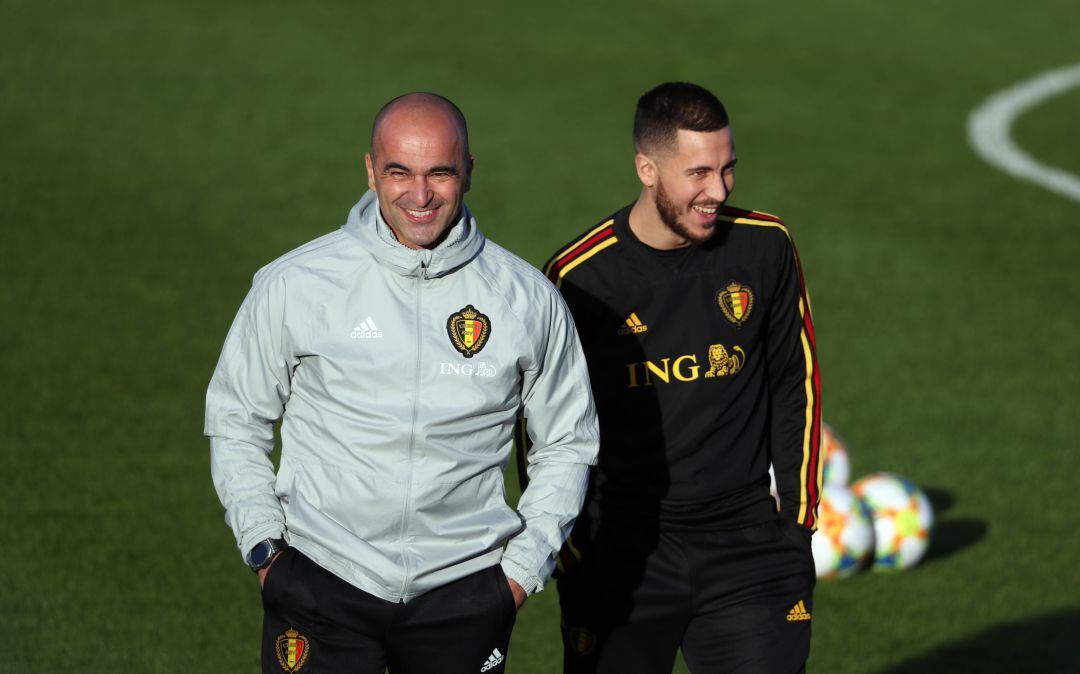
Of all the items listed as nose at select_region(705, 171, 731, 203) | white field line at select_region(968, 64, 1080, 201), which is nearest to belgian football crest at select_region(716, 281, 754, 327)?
nose at select_region(705, 171, 731, 203)

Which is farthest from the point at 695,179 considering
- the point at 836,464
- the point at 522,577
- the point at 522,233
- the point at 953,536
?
the point at 522,233

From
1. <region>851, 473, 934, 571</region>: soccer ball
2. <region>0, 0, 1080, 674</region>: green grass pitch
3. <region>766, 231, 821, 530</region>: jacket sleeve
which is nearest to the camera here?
<region>766, 231, 821, 530</region>: jacket sleeve

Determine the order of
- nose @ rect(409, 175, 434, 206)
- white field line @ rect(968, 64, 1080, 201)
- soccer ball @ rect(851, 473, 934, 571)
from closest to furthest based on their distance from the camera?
nose @ rect(409, 175, 434, 206)
soccer ball @ rect(851, 473, 934, 571)
white field line @ rect(968, 64, 1080, 201)

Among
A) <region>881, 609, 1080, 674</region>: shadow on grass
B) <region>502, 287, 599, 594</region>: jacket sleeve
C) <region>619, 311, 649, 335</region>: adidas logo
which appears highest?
<region>619, 311, 649, 335</region>: adidas logo

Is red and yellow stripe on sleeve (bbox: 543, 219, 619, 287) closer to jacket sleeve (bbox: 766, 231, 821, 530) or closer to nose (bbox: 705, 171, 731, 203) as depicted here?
nose (bbox: 705, 171, 731, 203)

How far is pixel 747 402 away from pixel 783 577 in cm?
64

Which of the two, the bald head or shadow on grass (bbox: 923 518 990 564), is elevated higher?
the bald head

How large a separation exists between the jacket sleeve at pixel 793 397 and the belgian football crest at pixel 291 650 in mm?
Result: 1941

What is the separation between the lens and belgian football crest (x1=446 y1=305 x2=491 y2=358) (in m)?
4.67

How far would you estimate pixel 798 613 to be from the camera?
5641mm

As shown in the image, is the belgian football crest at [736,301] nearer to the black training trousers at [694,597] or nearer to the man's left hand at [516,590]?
the black training trousers at [694,597]

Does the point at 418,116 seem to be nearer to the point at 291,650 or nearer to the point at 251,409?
the point at 251,409

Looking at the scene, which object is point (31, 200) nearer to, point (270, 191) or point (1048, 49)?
point (270, 191)

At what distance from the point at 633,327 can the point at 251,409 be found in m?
1.50
